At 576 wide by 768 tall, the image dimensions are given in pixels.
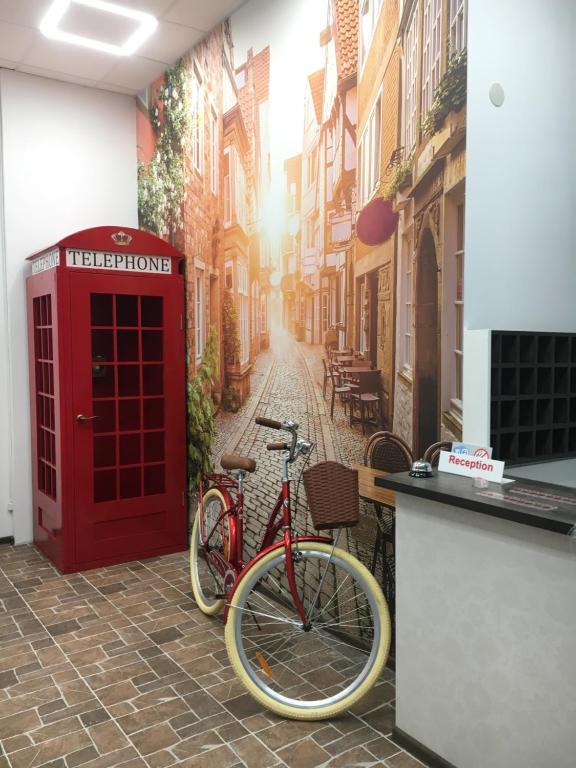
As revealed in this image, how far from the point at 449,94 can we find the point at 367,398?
132 cm

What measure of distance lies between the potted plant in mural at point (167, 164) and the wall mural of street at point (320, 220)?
2 centimetres

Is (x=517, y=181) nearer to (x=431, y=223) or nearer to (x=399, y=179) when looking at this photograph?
(x=431, y=223)

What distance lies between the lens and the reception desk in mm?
1844

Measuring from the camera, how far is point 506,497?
2039mm

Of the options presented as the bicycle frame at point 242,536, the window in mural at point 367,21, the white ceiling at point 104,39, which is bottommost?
the bicycle frame at point 242,536

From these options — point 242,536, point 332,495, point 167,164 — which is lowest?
point 242,536

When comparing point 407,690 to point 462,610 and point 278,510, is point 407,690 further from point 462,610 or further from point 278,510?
point 278,510

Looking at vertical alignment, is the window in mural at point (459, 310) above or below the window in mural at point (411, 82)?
below

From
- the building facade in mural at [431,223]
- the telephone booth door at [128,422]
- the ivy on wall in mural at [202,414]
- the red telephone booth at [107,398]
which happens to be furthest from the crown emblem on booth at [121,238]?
the building facade in mural at [431,223]

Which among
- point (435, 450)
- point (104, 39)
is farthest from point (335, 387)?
point (104, 39)

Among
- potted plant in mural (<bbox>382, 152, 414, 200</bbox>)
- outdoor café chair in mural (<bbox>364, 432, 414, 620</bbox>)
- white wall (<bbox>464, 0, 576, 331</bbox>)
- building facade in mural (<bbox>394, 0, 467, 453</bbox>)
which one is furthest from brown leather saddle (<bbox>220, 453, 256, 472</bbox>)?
potted plant in mural (<bbox>382, 152, 414, 200</bbox>)

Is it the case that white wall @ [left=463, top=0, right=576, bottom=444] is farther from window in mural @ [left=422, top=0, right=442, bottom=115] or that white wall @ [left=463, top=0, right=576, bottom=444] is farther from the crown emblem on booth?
the crown emblem on booth

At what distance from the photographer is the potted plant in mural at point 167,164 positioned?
15.0ft

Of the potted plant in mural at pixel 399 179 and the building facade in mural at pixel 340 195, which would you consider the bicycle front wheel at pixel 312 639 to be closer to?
the building facade in mural at pixel 340 195
